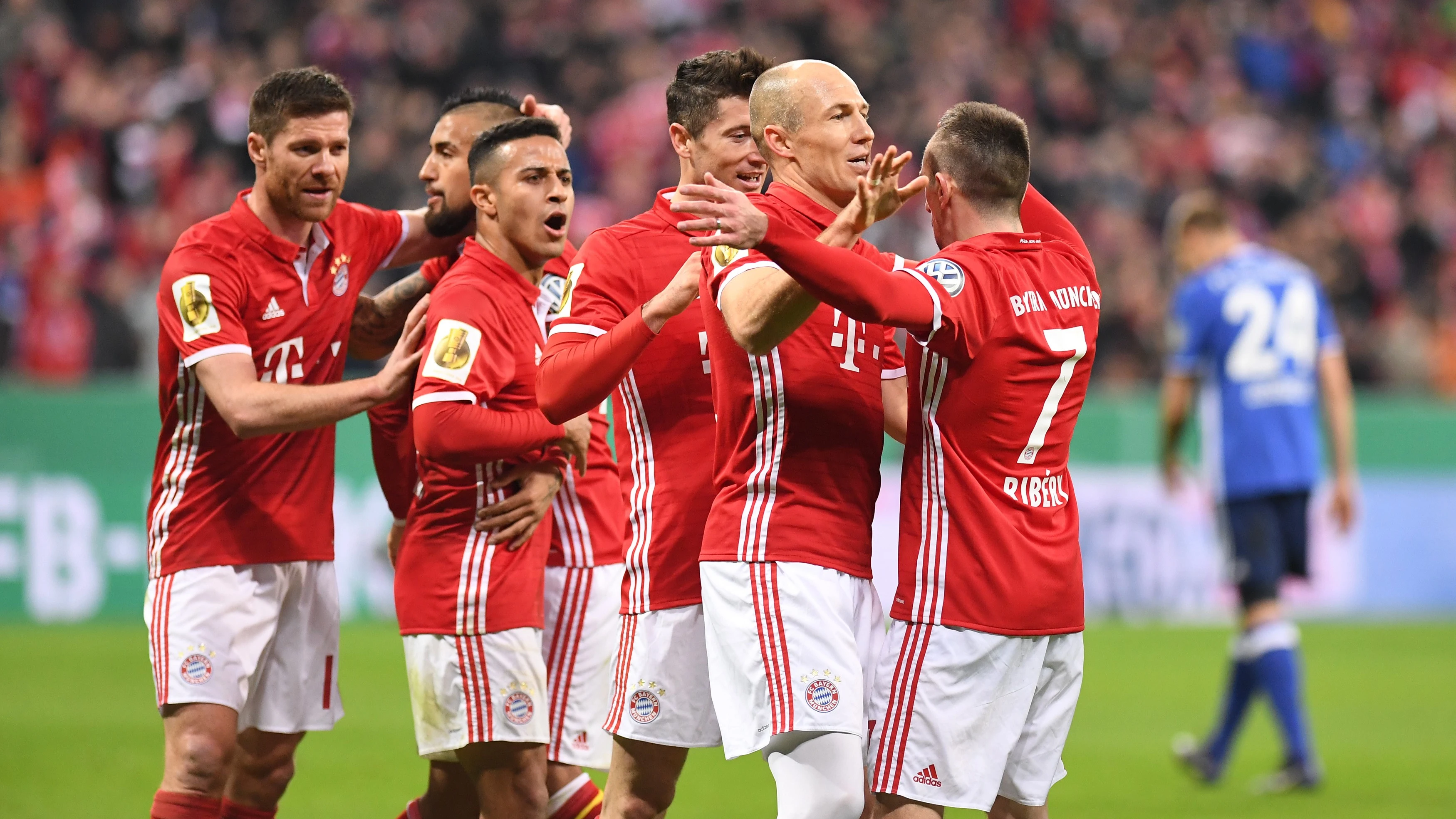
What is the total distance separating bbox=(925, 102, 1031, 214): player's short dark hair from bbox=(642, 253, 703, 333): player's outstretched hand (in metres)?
0.71

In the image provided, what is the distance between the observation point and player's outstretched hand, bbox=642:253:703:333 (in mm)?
4234

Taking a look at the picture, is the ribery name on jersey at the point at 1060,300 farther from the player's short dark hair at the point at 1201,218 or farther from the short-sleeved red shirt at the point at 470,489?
the player's short dark hair at the point at 1201,218

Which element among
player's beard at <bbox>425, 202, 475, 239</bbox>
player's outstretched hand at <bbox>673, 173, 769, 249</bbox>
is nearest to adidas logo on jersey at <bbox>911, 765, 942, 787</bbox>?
player's outstretched hand at <bbox>673, 173, 769, 249</bbox>

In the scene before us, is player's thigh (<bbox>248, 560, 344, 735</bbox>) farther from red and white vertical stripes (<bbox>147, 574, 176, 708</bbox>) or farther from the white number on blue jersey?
the white number on blue jersey

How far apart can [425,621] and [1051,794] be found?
3993mm

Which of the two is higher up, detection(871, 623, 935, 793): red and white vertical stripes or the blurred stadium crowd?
the blurred stadium crowd

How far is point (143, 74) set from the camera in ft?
50.9

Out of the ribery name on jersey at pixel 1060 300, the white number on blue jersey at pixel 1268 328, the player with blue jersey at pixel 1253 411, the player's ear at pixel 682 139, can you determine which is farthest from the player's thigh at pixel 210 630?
the white number on blue jersey at pixel 1268 328

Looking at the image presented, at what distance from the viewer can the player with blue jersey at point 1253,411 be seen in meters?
8.37

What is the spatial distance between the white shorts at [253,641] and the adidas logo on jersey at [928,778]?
2.13 m

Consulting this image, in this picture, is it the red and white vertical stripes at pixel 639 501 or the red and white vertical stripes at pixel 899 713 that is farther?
the red and white vertical stripes at pixel 639 501

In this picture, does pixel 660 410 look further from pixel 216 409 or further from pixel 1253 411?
pixel 1253 411

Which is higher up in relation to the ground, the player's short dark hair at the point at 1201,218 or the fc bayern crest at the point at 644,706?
the player's short dark hair at the point at 1201,218

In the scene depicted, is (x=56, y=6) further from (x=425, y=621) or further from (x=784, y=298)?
(x=784, y=298)
